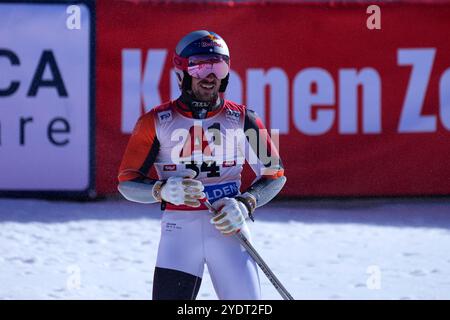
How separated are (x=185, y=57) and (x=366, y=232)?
521 cm

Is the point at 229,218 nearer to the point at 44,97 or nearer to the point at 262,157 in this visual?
the point at 262,157

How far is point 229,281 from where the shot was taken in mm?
4949

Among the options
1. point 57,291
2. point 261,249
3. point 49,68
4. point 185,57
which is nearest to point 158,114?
point 185,57

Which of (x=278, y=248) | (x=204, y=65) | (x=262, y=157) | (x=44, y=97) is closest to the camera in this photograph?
(x=204, y=65)

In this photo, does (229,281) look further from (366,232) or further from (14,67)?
(14,67)

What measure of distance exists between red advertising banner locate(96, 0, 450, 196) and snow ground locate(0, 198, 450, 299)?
390 millimetres

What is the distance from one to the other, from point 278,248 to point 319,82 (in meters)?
2.65

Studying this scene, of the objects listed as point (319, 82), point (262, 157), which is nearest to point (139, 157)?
point (262, 157)

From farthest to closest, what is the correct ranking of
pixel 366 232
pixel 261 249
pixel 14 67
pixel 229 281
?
pixel 14 67 < pixel 366 232 < pixel 261 249 < pixel 229 281

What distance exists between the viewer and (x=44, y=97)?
11.0 metres

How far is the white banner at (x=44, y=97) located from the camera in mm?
10984

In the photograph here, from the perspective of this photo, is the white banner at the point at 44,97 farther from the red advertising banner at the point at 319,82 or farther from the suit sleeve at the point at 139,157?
the suit sleeve at the point at 139,157

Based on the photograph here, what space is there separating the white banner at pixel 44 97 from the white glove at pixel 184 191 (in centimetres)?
633

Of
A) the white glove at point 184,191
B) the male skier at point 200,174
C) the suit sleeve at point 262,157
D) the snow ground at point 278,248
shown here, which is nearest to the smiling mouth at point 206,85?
the male skier at point 200,174
